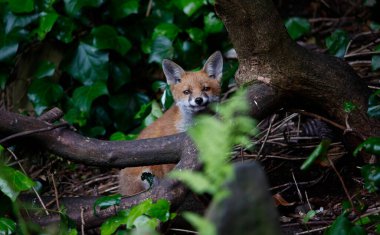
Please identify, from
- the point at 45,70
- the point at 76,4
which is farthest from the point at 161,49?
the point at 45,70

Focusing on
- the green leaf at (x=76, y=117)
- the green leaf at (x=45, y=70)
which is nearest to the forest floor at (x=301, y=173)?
the green leaf at (x=76, y=117)

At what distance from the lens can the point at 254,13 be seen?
4.37 meters

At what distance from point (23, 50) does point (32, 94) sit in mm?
756

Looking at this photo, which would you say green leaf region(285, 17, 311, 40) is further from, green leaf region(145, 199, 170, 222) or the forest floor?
green leaf region(145, 199, 170, 222)

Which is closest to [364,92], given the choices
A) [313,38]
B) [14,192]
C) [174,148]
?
[174,148]

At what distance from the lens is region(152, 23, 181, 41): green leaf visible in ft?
25.5

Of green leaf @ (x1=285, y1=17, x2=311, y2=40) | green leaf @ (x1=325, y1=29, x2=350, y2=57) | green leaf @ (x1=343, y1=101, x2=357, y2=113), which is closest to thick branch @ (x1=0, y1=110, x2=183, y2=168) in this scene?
green leaf @ (x1=343, y1=101, x2=357, y2=113)

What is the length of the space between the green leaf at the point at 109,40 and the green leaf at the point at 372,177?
15.6ft

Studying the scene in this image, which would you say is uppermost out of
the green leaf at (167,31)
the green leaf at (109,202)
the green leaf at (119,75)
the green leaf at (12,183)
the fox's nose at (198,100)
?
the green leaf at (12,183)

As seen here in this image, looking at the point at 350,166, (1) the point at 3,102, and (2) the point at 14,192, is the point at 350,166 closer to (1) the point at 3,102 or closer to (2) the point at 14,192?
(2) the point at 14,192

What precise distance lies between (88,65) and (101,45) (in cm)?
35

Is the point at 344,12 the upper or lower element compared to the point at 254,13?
lower

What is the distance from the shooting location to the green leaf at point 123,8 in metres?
7.98

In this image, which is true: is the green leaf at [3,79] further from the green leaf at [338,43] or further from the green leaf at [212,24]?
the green leaf at [338,43]
